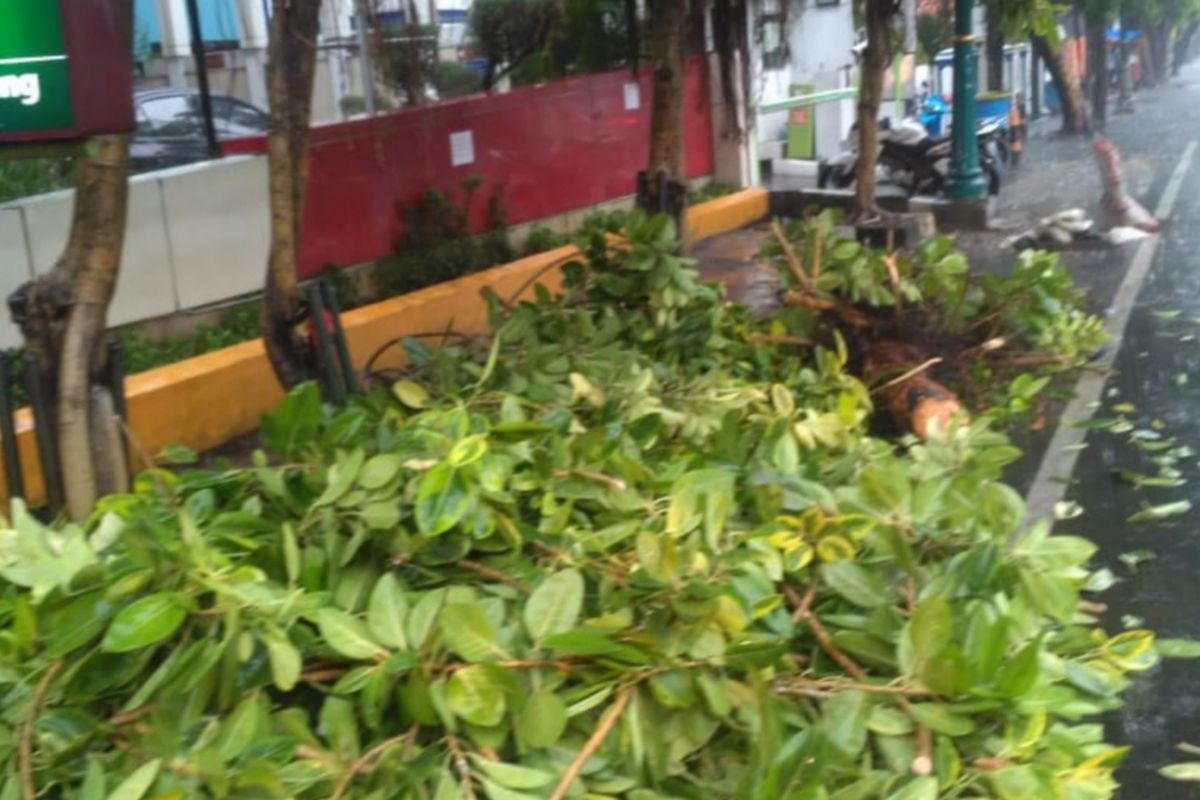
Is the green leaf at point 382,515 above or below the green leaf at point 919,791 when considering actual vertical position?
above

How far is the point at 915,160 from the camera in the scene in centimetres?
1727

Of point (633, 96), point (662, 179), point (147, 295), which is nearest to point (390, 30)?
point (662, 179)

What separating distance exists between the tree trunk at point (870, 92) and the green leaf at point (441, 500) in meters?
11.0

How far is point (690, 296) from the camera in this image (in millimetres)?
6012

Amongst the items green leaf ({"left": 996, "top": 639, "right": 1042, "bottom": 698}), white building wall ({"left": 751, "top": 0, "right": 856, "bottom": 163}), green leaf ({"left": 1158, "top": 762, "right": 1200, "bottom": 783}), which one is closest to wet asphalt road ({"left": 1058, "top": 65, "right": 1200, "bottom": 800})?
green leaf ({"left": 1158, "top": 762, "right": 1200, "bottom": 783})

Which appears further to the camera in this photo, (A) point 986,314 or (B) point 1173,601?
(A) point 986,314

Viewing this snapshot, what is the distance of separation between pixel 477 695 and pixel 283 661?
330 millimetres

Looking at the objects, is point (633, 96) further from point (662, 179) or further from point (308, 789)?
point (308, 789)

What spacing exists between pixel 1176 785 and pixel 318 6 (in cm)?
408

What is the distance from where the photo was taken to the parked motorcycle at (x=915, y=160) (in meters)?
16.9

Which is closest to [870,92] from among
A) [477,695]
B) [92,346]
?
[92,346]

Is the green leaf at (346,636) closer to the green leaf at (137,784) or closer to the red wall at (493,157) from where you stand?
the green leaf at (137,784)

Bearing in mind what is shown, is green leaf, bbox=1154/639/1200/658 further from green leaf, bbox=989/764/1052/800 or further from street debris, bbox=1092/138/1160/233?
street debris, bbox=1092/138/1160/233

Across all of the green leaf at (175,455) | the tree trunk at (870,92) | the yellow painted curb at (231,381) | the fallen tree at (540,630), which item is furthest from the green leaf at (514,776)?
the tree trunk at (870,92)
